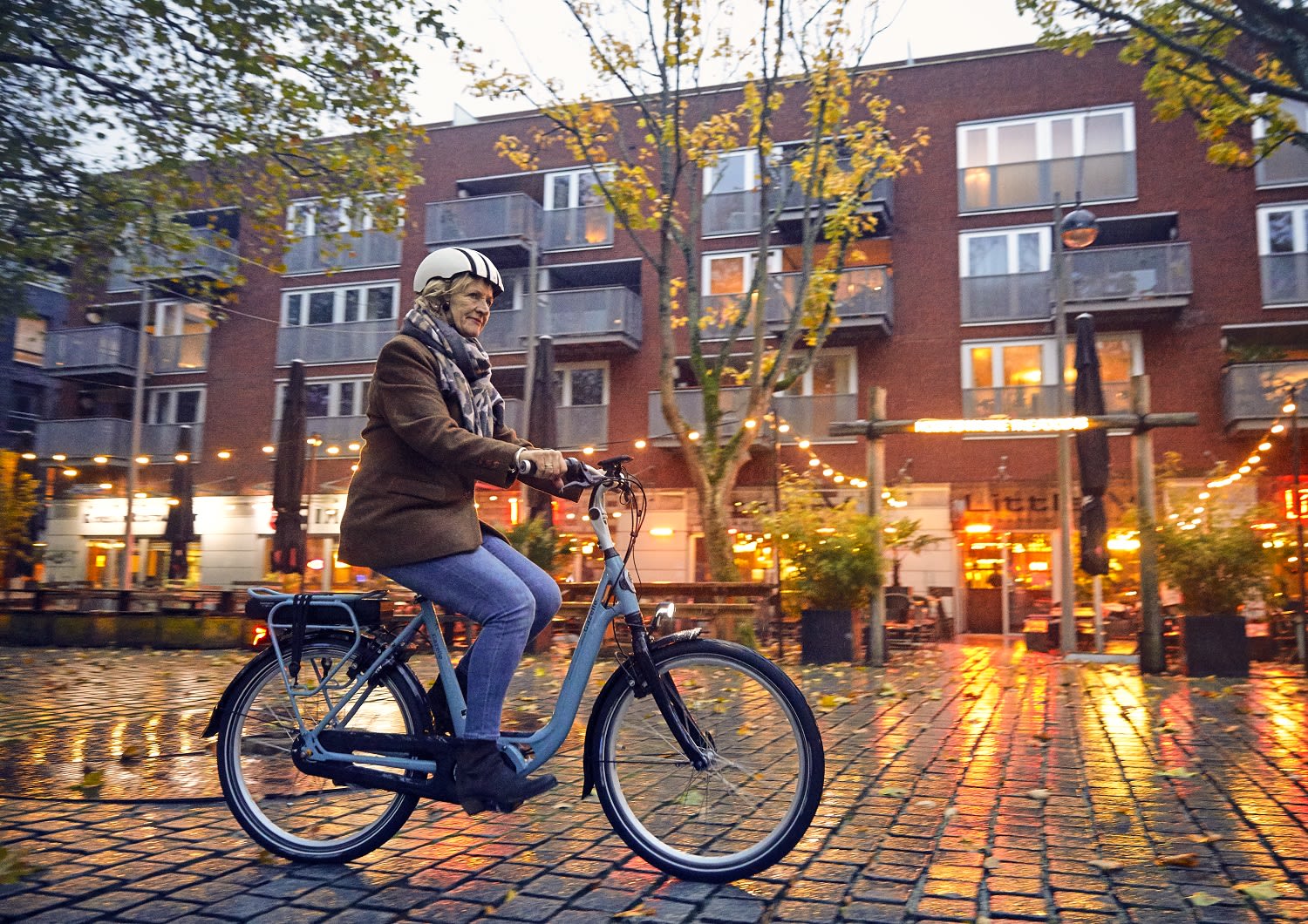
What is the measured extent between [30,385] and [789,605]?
32.5 meters

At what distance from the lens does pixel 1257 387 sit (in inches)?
875

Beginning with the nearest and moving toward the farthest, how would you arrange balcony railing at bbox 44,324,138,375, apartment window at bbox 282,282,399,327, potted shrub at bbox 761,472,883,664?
potted shrub at bbox 761,472,883,664 < apartment window at bbox 282,282,399,327 < balcony railing at bbox 44,324,138,375

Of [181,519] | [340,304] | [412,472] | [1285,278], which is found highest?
[340,304]

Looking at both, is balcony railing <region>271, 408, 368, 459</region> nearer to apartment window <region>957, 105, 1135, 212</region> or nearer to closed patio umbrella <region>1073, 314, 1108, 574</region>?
apartment window <region>957, 105, 1135, 212</region>

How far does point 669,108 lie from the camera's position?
1371 cm

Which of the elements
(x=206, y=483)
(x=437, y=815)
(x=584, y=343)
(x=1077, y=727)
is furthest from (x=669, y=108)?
(x=206, y=483)

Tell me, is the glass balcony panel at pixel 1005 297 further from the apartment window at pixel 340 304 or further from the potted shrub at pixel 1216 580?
the apartment window at pixel 340 304

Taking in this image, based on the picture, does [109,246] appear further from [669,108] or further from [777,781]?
[777,781]

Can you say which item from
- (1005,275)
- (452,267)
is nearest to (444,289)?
(452,267)

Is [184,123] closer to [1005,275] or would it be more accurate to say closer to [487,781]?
[487,781]

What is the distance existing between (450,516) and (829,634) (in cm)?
929

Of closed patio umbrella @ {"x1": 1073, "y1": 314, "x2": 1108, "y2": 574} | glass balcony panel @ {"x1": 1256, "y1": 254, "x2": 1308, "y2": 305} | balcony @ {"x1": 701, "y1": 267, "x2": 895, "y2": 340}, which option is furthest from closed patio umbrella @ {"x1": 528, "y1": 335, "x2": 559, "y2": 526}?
glass balcony panel @ {"x1": 1256, "y1": 254, "x2": 1308, "y2": 305}

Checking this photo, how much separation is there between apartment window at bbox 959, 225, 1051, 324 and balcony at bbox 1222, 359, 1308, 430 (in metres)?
4.30

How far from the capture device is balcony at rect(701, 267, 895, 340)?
996 inches
